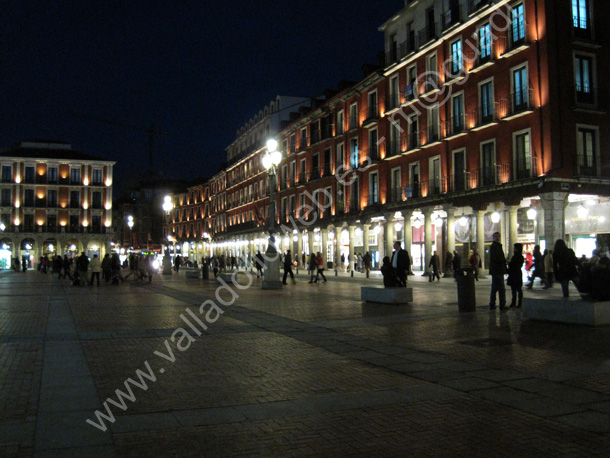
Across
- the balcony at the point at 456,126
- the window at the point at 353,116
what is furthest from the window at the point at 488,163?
the window at the point at 353,116

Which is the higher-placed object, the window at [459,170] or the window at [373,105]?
the window at [373,105]

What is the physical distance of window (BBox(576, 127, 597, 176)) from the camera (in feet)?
87.6

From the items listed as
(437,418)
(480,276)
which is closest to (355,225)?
(480,276)

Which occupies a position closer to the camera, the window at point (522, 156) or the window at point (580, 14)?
the window at point (580, 14)

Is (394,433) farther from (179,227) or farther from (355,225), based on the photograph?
(179,227)

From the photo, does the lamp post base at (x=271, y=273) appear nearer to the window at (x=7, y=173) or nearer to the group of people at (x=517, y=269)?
the group of people at (x=517, y=269)

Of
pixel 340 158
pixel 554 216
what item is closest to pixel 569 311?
pixel 554 216

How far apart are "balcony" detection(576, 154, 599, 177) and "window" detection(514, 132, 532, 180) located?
2.16 m

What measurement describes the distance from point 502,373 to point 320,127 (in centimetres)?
4510

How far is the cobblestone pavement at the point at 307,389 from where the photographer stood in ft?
14.6

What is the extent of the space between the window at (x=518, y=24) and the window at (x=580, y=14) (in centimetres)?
230

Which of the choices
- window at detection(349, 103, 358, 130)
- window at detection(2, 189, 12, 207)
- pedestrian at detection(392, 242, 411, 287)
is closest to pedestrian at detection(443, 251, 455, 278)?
window at detection(349, 103, 358, 130)

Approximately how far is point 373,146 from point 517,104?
15258mm

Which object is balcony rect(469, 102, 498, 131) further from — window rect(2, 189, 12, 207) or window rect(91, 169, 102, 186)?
window rect(2, 189, 12, 207)
